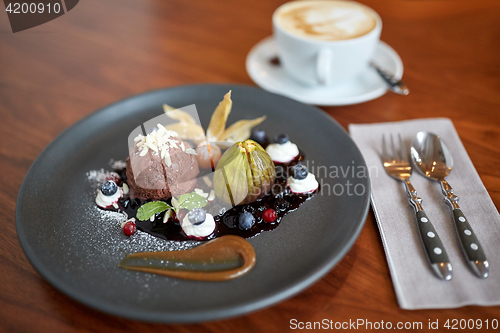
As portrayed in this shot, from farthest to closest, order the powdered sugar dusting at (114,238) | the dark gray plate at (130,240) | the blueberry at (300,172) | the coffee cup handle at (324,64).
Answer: the coffee cup handle at (324,64) < the blueberry at (300,172) < the powdered sugar dusting at (114,238) < the dark gray plate at (130,240)

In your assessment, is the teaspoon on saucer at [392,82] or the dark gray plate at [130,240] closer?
the dark gray plate at [130,240]

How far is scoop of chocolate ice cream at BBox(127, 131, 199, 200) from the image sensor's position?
904mm

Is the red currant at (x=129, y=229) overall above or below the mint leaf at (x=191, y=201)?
below

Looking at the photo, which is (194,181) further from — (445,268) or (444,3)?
(444,3)

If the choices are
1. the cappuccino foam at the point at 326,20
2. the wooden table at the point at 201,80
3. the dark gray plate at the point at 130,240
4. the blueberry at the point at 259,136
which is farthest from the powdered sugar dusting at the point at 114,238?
the cappuccino foam at the point at 326,20

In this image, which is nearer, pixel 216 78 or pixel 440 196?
pixel 440 196

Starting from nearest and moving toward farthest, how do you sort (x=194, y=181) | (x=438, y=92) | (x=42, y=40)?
1. (x=194, y=181)
2. (x=438, y=92)
3. (x=42, y=40)

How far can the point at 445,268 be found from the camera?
2.31 ft

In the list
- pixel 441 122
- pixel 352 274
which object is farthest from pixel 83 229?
pixel 441 122

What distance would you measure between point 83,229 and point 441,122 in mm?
1031

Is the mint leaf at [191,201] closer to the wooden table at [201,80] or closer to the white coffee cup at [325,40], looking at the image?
the wooden table at [201,80]

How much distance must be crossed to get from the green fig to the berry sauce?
0.07 ft

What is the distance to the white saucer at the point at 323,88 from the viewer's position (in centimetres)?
122

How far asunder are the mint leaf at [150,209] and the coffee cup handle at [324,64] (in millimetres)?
658
